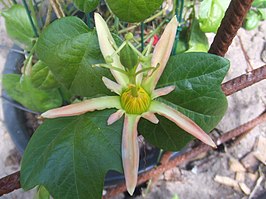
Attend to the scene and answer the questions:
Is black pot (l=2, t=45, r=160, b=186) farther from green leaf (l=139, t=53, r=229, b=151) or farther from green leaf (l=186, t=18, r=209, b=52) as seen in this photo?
green leaf (l=139, t=53, r=229, b=151)

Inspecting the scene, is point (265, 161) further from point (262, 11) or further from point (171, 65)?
point (171, 65)

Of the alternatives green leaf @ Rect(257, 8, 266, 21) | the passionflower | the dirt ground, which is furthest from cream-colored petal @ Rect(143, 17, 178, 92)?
the dirt ground

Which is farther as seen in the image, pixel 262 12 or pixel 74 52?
pixel 262 12

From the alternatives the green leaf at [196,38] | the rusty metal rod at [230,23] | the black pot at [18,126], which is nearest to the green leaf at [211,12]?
the green leaf at [196,38]

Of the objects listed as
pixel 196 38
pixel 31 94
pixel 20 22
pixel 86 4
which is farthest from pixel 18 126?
pixel 86 4

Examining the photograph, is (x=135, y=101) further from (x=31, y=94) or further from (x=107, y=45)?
(x=31, y=94)
